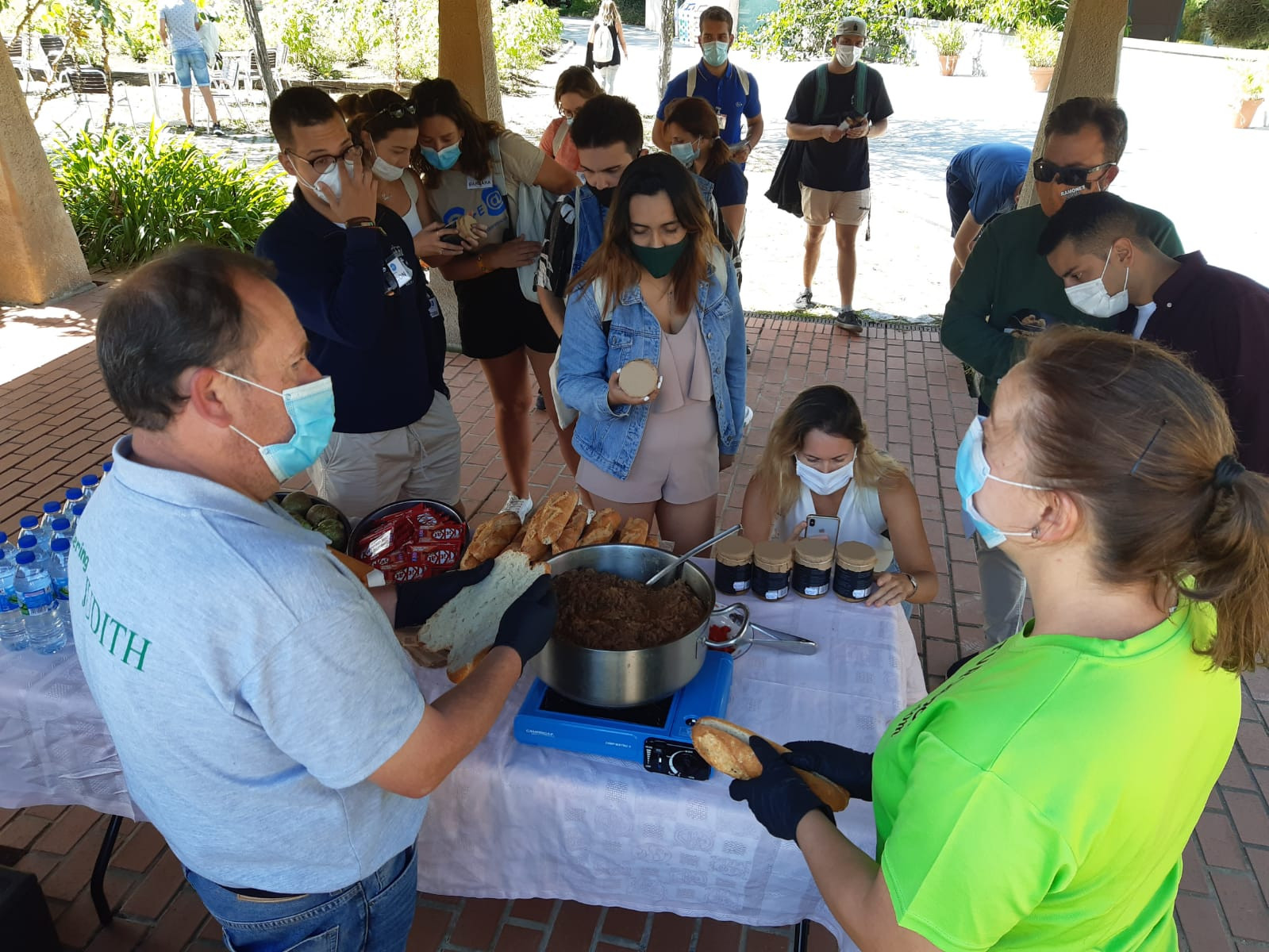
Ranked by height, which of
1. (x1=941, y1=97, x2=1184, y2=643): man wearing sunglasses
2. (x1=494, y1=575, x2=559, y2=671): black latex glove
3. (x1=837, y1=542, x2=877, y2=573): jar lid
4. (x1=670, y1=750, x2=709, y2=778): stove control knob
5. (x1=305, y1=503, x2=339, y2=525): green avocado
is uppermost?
(x1=941, y1=97, x2=1184, y2=643): man wearing sunglasses

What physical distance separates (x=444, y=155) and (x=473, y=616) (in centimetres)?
241

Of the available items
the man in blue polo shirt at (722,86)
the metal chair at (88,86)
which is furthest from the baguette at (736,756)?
the metal chair at (88,86)

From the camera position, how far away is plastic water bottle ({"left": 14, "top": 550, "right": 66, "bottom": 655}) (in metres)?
2.07

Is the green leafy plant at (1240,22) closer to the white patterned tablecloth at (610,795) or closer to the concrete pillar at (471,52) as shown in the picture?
the concrete pillar at (471,52)

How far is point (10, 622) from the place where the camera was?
2156 millimetres

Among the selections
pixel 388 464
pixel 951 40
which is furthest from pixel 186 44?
pixel 951 40

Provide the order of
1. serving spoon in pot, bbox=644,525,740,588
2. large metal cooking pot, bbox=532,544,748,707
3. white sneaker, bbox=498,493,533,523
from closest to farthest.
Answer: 1. large metal cooking pot, bbox=532,544,748,707
2. serving spoon in pot, bbox=644,525,740,588
3. white sneaker, bbox=498,493,533,523

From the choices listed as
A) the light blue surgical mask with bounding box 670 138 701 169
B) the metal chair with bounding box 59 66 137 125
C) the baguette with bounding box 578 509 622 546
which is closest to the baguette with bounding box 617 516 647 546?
the baguette with bounding box 578 509 622 546

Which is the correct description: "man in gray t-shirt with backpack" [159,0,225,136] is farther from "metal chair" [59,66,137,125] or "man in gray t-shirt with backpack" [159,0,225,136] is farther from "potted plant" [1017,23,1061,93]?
"potted plant" [1017,23,1061,93]

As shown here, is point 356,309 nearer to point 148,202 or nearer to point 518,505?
point 518,505

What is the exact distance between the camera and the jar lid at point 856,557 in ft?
7.50

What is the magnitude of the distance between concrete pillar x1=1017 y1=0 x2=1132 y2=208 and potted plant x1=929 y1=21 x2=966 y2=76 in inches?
584

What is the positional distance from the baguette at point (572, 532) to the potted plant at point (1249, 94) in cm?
1613

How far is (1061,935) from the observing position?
3.88ft
